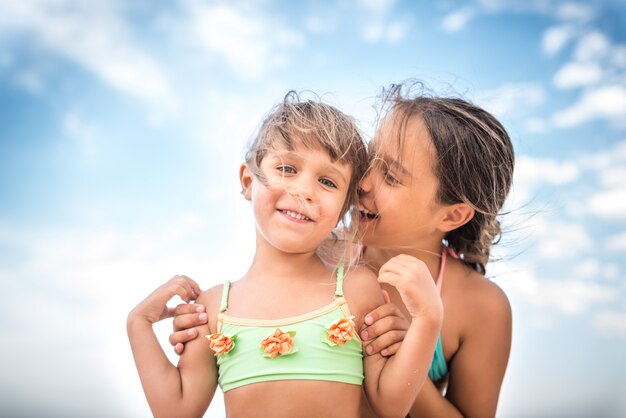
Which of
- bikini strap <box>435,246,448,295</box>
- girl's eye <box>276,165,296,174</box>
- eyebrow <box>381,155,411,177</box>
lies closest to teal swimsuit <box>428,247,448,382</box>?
bikini strap <box>435,246,448,295</box>

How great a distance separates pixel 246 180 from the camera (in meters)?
2.88

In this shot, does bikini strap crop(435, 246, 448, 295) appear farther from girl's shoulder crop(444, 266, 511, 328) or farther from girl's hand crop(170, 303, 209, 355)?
girl's hand crop(170, 303, 209, 355)

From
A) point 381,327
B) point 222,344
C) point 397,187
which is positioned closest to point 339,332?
point 381,327

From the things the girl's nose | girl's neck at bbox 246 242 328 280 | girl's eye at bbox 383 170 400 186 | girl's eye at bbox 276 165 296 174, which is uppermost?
girl's eye at bbox 383 170 400 186

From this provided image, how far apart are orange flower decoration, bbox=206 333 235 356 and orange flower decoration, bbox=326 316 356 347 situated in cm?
40

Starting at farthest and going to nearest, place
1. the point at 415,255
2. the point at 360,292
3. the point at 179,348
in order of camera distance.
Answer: the point at 415,255 → the point at 360,292 → the point at 179,348

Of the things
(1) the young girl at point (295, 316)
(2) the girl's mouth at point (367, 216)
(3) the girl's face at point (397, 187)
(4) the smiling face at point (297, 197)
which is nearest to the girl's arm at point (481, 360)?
(3) the girl's face at point (397, 187)

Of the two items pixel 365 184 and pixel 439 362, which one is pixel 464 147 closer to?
pixel 365 184

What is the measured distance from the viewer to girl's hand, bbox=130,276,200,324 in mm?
2762

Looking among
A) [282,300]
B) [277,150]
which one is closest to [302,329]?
[282,300]

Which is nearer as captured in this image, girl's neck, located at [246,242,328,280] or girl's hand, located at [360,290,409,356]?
girl's hand, located at [360,290,409,356]

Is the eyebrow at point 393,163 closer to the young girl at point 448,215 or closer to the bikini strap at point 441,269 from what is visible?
the young girl at point 448,215

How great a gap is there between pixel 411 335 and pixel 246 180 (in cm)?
101

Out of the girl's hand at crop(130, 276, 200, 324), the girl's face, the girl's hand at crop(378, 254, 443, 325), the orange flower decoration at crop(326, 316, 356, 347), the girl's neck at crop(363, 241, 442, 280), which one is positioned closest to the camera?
the girl's hand at crop(378, 254, 443, 325)
